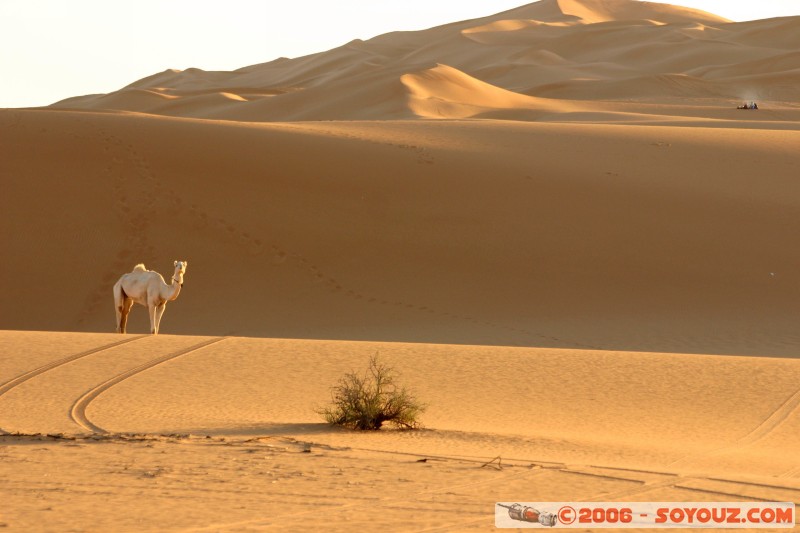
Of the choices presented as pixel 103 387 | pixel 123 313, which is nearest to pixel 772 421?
pixel 103 387

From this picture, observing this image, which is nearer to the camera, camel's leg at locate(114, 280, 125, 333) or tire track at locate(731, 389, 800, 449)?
tire track at locate(731, 389, 800, 449)

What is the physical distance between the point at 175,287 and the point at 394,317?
6.84 meters

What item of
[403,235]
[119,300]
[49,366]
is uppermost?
[403,235]

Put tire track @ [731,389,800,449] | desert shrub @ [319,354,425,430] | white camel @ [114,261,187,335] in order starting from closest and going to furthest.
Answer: tire track @ [731,389,800,449], desert shrub @ [319,354,425,430], white camel @ [114,261,187,335]

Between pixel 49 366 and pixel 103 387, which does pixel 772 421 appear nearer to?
pixel 103 387

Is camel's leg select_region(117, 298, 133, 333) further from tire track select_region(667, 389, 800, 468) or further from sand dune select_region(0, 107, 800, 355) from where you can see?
tire track select_region(667, 389, 800, 468)

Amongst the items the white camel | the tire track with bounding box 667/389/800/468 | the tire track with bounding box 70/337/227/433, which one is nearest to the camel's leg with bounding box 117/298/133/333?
the white camel

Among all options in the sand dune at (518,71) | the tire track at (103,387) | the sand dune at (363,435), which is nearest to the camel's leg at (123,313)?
the sand dune at (363,435)

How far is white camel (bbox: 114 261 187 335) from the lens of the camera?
1767cm

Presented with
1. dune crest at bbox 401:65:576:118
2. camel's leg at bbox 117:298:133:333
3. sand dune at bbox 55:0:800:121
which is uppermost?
sand dune at bbox 55:0:800:121

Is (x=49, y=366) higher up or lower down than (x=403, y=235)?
lower down

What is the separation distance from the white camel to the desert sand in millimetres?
637

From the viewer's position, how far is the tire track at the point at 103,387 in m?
11.4

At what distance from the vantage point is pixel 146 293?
712 inches
